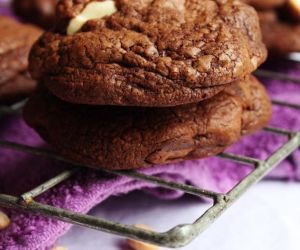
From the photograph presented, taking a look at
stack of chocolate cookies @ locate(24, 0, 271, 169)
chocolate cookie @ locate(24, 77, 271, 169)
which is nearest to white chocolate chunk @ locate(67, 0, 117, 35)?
stack of chocolate cookies @ locate(24, 0, 271, 169)

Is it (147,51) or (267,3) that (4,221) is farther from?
(267,3)

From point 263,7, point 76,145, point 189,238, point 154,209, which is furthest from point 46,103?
point 263,7

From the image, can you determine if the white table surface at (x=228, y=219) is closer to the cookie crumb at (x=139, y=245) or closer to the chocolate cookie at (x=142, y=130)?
the cookie crumb at (x=139, y=245)

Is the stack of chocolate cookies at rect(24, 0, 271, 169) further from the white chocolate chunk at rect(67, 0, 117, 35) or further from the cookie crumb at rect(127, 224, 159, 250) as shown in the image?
the cookie crumb at rect(127, 224, 159, 250)

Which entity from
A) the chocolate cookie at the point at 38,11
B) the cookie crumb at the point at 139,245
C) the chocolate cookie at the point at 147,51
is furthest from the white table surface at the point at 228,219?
the chocolate cookie at the point at 38,11

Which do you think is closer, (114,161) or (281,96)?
(114,161)

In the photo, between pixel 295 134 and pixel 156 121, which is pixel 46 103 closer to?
pixel 156 121
